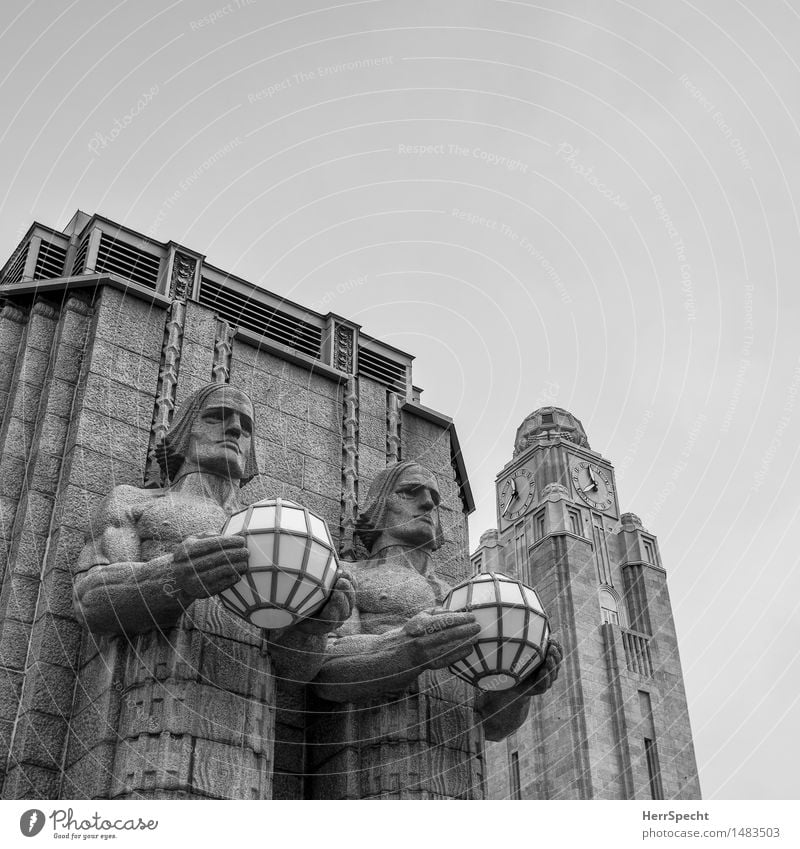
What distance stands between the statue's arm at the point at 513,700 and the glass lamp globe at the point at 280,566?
185cm

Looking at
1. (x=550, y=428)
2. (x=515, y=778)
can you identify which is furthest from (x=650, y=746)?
(x=550, y=428)

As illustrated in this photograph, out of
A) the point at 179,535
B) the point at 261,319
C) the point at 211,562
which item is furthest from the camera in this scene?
the point at 261,319

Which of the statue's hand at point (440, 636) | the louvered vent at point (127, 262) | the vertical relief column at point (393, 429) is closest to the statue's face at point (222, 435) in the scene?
the statue's hand at point (440, 636)

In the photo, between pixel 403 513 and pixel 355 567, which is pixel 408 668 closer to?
pixel 355 567

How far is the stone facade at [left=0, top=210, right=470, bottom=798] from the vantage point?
22.1 ft

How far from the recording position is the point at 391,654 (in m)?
7.25

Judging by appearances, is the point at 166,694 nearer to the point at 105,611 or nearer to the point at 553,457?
the point at 105,611

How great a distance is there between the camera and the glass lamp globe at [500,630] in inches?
288

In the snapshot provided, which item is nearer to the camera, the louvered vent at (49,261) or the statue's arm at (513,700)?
the statue's arm at (513,700)

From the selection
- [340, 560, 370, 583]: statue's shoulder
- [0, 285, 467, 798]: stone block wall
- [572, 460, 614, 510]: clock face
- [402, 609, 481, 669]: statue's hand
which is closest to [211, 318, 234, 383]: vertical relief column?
[0, 285, 467, 798]: stone block wall

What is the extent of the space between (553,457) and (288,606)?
153 feet

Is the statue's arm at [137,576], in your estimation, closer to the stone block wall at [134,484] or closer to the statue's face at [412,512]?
the stone block wall at [134,484]

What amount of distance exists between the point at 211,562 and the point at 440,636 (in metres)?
1.61
